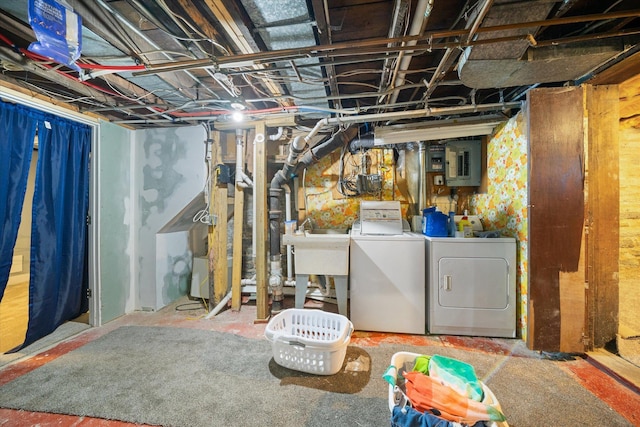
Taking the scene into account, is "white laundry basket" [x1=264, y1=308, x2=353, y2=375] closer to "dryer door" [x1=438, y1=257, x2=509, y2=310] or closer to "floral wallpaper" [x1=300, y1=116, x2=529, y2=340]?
"dryer door" [x1=438, y1=257, x2=509, y2=310]

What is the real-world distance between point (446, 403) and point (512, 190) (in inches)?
78.7

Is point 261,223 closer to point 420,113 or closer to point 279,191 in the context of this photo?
point 279,191

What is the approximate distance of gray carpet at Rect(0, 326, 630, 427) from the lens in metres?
1.44

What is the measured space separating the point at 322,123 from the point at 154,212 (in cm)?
223

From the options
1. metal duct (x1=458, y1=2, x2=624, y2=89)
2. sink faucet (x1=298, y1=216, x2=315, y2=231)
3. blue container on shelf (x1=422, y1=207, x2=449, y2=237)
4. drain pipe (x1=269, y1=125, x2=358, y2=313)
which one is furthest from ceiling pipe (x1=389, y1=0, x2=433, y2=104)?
sink faucet (x1=298, y1=216, x2=315, y2=231)

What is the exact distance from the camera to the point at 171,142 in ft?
9.53

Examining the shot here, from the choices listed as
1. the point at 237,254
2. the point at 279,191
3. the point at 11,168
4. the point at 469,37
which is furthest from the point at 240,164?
the point at 469,37

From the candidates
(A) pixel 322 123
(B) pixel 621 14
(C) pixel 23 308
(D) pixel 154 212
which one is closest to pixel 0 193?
(D) pixel 154 212

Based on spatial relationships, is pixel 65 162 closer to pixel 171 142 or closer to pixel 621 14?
pixel 171 142

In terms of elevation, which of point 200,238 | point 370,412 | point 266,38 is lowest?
point 370,412

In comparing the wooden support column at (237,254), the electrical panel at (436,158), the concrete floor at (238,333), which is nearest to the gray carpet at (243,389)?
the concrete floor at (238,333)

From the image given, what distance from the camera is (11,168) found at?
6.65ft

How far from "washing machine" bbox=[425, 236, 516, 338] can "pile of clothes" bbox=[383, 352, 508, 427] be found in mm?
999

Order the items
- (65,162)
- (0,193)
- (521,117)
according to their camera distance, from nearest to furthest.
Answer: (0,193) → (521,117) → (65,162)
